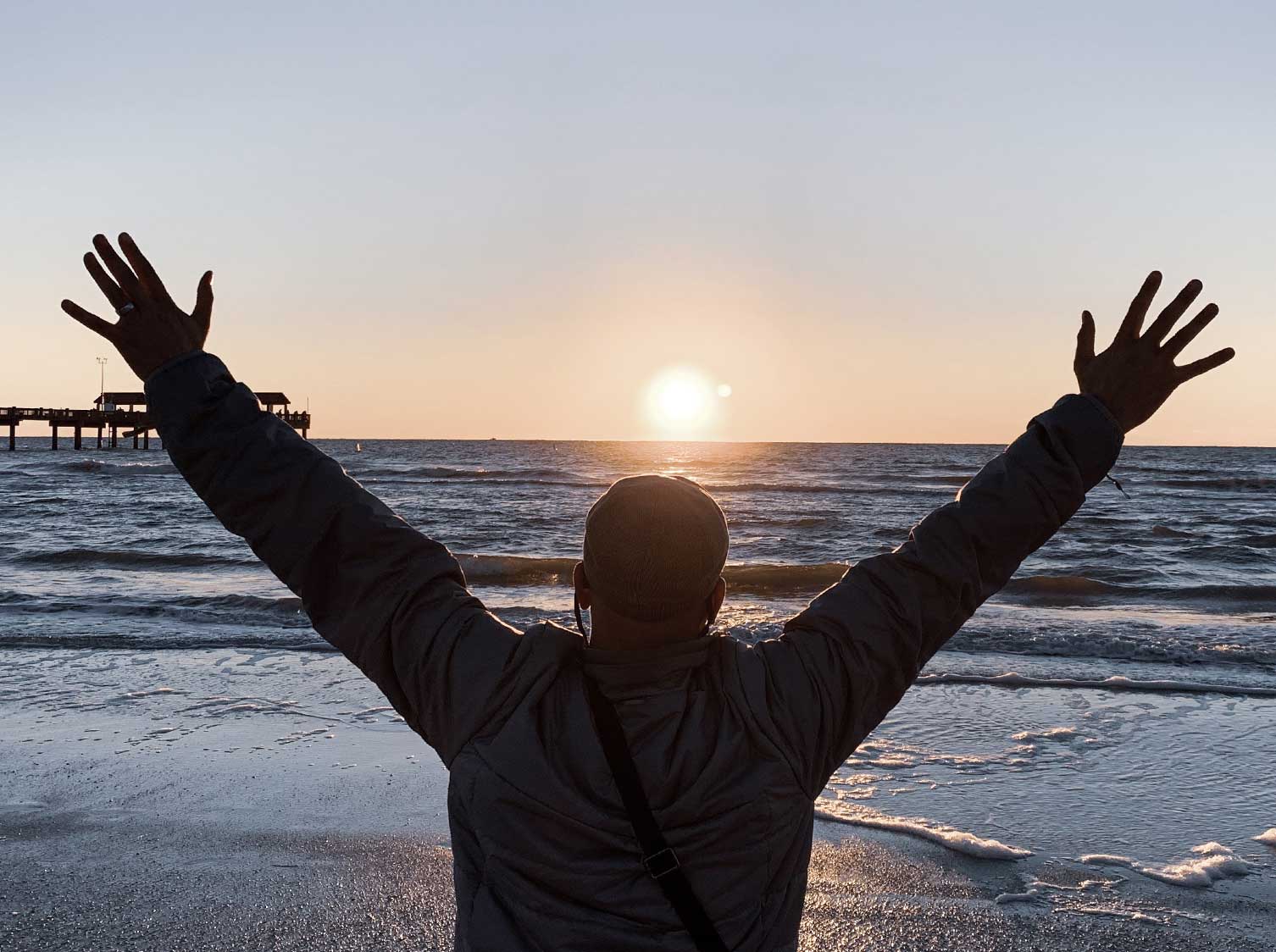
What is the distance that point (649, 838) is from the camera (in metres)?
1.52

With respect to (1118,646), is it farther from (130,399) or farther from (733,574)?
(130,399)

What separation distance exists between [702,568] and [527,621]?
33.4 ft

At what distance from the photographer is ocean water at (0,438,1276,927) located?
4.69m

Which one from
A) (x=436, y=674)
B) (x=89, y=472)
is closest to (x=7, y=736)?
(x=436, y=674)

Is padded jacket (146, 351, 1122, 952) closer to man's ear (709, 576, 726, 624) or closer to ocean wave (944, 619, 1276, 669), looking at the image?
man's ear (709, 576, 726, 624)

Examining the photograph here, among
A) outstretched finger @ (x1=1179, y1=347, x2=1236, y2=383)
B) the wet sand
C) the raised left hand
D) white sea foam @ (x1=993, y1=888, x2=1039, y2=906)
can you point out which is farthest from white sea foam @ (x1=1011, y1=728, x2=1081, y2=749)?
the raised left hand

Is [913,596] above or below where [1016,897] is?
above

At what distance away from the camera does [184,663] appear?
8.47 meters

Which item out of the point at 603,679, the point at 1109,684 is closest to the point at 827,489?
the point at 1109,684

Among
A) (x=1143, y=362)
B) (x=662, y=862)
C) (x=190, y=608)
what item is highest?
(x=1143, y=362)

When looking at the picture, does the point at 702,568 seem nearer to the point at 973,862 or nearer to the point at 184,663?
the point at 973,862

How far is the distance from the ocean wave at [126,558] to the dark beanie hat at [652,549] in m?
16.0

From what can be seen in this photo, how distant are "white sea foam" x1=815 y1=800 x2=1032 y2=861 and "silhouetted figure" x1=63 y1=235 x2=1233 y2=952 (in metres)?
3.05

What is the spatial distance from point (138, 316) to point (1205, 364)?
1906 mm
